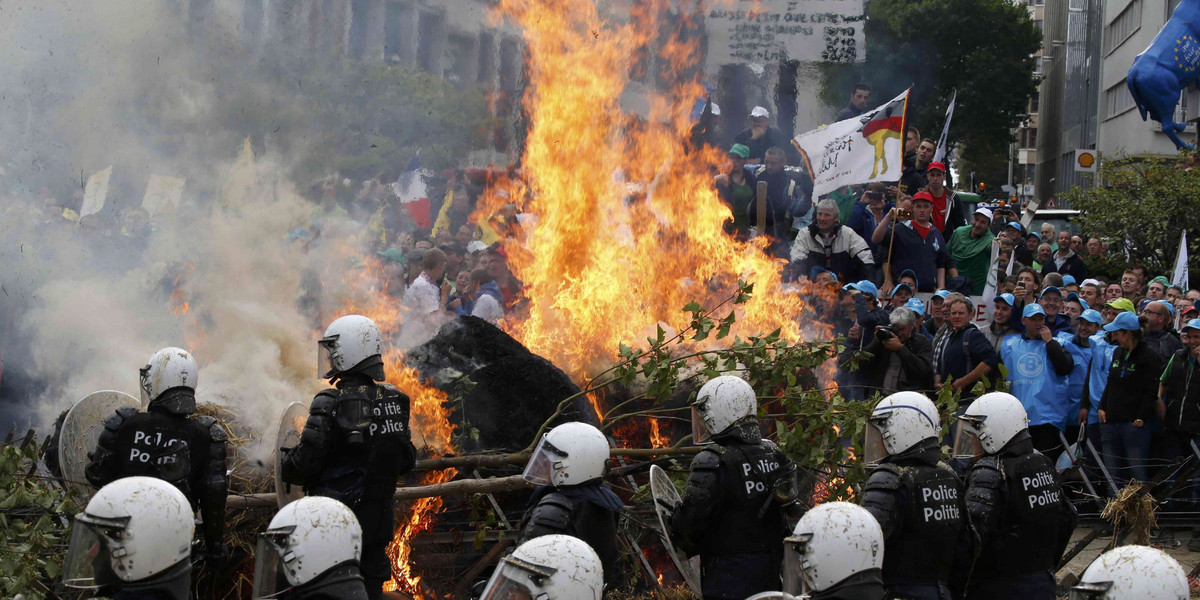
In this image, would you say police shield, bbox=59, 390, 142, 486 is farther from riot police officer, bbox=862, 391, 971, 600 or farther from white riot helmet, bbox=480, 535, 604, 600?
riot police officer, bbox=862, 391, 971, 600

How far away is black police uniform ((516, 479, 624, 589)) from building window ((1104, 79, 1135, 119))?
33888 millimetres

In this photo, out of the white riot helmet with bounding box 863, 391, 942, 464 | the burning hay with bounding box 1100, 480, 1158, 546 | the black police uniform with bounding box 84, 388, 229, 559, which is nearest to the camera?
the white riot helmet with bounding box 863, 391, 942, 464

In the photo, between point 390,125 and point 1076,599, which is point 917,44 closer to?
point 390,125

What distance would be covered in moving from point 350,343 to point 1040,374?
21.5 ft

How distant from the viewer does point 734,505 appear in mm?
5652

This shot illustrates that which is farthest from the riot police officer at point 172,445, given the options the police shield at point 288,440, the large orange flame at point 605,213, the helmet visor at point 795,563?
the large orange flame at point 605,213

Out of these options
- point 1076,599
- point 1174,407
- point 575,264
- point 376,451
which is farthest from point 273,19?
point 1076,599

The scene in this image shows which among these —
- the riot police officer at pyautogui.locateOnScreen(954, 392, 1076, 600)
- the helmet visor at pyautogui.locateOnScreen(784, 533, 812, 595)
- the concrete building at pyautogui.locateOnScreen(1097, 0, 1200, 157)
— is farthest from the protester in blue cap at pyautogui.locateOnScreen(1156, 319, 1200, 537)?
the concrete building at pyautogui.locateOnScreen(1097, 0, 1200, 157)

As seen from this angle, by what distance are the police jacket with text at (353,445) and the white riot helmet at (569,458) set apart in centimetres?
105

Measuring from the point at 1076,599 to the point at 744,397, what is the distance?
2259 mm

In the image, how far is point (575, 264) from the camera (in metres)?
10.1

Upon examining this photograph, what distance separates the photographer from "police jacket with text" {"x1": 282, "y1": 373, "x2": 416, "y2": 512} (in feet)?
19.3

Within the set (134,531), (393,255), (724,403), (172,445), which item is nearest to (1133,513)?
(724,403)

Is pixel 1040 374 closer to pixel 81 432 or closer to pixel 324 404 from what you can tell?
pixel 324 404
